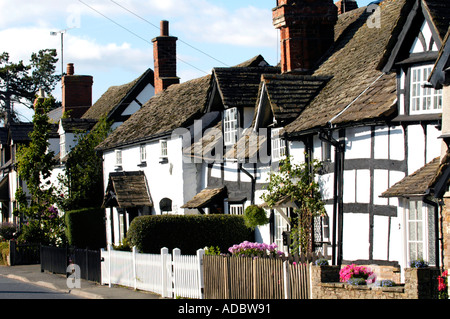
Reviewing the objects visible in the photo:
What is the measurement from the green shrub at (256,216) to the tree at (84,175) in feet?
51.8

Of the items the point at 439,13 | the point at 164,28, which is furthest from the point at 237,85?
the point at 164,28

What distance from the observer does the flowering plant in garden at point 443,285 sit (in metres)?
14.0

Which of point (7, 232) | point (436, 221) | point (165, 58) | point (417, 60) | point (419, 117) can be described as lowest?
point (7, 232)

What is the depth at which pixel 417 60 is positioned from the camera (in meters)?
17.6

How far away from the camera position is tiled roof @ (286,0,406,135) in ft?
62.1

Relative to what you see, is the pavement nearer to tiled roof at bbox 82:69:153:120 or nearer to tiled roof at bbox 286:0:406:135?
tiled roof at bbox 286:0:406:135

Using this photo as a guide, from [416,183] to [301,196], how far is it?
18.3ft

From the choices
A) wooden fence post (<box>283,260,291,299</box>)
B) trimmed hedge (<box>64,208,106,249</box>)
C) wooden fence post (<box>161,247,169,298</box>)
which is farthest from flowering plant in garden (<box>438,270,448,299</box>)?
trimmed hedge (<box>64,208,106,249</box>)

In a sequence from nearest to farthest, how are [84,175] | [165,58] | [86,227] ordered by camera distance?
[86,227]
[165,58]
[84,175]

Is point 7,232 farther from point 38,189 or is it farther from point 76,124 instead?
point 76,124

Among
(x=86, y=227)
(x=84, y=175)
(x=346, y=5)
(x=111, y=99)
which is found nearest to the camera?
(x=346, y=5)

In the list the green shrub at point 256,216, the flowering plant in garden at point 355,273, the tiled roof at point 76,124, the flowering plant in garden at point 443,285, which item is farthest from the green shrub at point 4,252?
the flowering plant in garden at point 443,285

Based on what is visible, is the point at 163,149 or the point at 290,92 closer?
the point at 290,92

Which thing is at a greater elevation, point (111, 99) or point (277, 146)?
point (111, 99)
